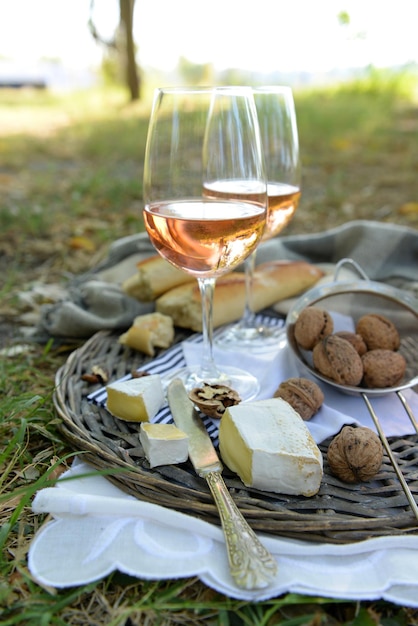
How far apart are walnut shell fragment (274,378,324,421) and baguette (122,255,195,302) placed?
718mm

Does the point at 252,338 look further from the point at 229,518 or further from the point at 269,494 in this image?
the point at 229,518

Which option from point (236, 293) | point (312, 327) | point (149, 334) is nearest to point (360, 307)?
point (312, 327)

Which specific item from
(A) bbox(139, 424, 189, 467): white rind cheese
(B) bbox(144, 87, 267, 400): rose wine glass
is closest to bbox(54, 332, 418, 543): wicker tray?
(A) bbox(139, 424, 189, 467): white rind cheese

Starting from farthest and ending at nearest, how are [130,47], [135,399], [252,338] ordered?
[130,47]
[252,338]
[135,399]

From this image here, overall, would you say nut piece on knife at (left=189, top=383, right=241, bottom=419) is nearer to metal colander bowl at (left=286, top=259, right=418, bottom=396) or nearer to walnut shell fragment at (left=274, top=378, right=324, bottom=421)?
walnut shell fragment at (left=274, top=378, right=324, bottom=421)

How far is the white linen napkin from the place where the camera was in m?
0.97

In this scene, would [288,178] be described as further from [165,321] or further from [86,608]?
[86,608]

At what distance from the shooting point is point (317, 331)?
154 centimetres

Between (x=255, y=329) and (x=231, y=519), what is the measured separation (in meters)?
0.91

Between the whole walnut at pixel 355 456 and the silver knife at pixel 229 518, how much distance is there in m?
0.23

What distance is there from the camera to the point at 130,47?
8.46 meters

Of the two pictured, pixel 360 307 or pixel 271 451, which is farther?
pixel 360 307

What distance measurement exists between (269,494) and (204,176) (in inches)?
28.8

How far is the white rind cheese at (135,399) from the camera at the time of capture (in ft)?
4.47
